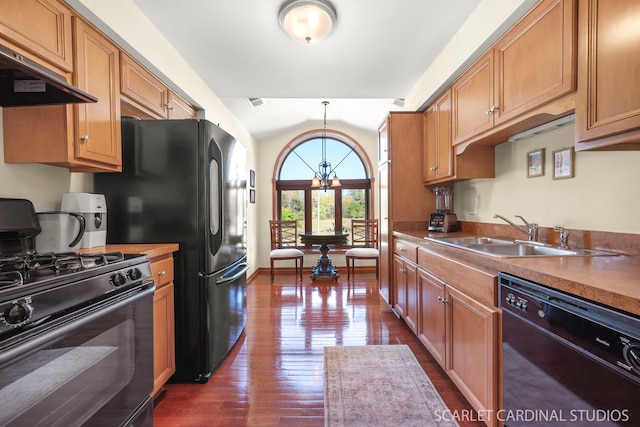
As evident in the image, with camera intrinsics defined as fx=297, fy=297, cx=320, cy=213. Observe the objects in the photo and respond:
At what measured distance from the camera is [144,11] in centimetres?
201

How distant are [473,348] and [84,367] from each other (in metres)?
1.73

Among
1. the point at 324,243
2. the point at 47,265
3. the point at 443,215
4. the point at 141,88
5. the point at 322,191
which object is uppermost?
the point at 141,88

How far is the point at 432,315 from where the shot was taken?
6.97 ft

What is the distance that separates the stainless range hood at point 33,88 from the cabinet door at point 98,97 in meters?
0.22

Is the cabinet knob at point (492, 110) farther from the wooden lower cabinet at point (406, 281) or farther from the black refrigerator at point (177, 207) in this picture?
the black refrigerator at point (177, 207)

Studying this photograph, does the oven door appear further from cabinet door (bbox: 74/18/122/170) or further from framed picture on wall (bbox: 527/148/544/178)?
framed picture on wall (bbox: 527/148/544/178)

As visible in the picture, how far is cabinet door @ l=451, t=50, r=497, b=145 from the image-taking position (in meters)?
1.97

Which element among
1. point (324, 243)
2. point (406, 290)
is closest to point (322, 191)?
point (324, 243)

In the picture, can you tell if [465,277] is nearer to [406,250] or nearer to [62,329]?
[406,250]

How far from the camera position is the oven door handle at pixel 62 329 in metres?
0.81

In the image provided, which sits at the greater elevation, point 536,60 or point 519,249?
point 536,60

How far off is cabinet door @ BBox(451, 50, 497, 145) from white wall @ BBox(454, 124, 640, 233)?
1.13 ft

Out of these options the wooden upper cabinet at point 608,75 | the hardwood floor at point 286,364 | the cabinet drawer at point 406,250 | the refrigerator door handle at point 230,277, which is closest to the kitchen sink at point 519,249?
the cabinet drawer at point 406,250

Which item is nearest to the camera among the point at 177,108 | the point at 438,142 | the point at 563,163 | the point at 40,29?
the point at 40,29
